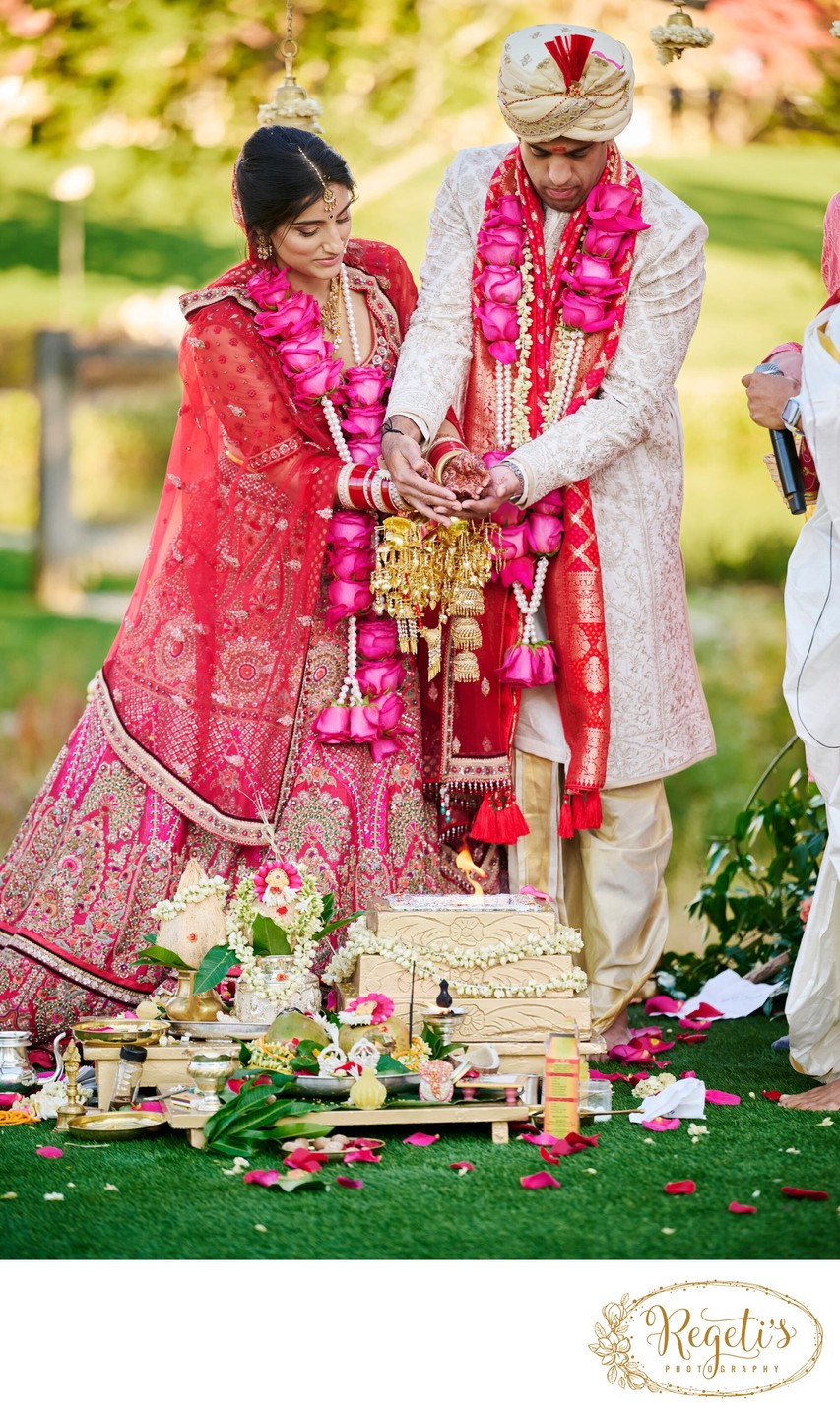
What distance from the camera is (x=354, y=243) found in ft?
13.3

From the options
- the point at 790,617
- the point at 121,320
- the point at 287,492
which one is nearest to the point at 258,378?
the point at 287,492

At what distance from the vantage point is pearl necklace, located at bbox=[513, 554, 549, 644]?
3.85m

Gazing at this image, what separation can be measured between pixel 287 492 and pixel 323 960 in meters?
1.09

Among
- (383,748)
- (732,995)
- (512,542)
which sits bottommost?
(732,995)

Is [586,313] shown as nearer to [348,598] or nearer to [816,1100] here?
[348,598]

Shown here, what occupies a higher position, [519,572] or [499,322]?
[499,322]

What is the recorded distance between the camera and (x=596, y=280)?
3723 millimetres

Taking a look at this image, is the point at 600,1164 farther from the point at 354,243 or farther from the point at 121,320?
the point at 121,320

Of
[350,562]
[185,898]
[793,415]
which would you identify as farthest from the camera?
[350,562]

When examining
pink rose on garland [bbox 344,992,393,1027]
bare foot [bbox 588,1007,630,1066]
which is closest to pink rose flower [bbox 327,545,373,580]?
pink rose on garland [bbox 344,992,393,1027]

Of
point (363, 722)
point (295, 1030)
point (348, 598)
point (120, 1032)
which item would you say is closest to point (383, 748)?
point (363, 722)

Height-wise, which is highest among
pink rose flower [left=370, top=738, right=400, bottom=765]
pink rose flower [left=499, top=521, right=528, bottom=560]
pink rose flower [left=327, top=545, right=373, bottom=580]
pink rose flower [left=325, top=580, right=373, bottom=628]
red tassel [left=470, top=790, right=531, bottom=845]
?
pink rose flower [left=499, top=521, right=528, bottom=560]

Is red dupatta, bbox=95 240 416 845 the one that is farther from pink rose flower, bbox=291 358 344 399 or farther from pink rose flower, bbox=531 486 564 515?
pink rose flower, bbox=531 486 564 515

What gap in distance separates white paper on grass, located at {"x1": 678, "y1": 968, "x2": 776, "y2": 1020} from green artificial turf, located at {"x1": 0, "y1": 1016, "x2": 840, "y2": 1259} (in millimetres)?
1123
